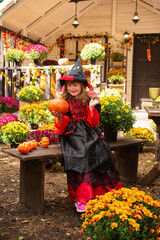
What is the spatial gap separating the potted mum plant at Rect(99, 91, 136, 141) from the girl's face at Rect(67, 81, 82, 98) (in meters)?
0.46

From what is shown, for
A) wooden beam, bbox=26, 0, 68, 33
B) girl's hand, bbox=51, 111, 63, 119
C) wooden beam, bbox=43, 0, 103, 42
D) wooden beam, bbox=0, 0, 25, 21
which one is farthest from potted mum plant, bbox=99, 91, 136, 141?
wooden beam, bbox=43, 0, 103, 42

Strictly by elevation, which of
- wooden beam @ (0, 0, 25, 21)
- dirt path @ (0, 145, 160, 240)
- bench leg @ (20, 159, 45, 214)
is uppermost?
wooden beam @ (0, 0, 25, 21)

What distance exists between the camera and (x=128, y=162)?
12.1 ft

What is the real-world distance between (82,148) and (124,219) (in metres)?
1.15

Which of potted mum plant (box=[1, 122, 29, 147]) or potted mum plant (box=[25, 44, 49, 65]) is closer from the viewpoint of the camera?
potted mum plant (box=[1, 122, 29, 147])

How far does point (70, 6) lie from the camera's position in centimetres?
1038

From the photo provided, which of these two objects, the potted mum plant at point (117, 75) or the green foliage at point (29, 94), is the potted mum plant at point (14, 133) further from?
the potted mum plant at point (117, 75)

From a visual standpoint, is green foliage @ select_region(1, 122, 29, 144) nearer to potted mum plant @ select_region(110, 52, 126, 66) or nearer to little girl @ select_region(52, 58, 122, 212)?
little girl @ select_region(52, 58, 122, 212)

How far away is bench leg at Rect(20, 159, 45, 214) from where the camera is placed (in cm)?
262

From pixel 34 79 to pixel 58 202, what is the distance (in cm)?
434

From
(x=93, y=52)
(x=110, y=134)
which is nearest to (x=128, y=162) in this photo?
(x=110, y=134)

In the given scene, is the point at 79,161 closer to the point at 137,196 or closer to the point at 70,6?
the point at 137,196

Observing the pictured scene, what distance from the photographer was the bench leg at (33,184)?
103 inches

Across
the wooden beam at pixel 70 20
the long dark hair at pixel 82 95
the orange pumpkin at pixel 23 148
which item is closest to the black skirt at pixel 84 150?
the long dark hair at pixel 82 95
